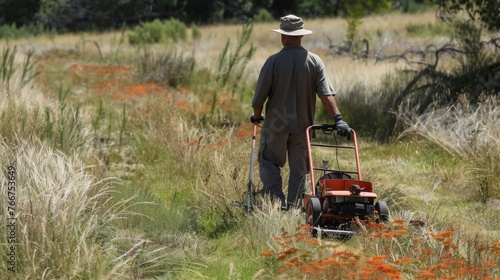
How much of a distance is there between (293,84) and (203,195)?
5.22 feet

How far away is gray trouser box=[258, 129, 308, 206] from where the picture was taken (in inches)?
327

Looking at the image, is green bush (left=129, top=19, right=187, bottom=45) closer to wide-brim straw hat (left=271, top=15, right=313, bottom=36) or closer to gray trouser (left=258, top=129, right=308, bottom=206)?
gray trouser (left=258, top=129, right=308, bottom=206)

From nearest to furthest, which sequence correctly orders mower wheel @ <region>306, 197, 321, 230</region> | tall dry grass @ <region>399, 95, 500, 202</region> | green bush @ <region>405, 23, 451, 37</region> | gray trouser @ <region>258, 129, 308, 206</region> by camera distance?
mower wheel @ <region>306, 197, 321, 230</region> → gray trouser @ <region>258, 129, 308, 206</region> → tall dry grass @ <region>399, 95, 500, 202</region> → green bush @ <region>405, 23, 451, 37</region>

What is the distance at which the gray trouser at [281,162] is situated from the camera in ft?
27.2

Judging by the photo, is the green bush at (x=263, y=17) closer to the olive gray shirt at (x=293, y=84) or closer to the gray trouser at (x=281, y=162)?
the gray trouser at (x=281, y=162)

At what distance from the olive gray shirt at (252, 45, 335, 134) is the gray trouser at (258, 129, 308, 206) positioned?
0.16 meters

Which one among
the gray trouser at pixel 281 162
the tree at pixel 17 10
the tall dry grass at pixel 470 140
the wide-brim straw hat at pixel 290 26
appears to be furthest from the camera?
the tree at pixel 17 10

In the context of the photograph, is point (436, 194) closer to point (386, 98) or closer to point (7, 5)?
point (386, 98)

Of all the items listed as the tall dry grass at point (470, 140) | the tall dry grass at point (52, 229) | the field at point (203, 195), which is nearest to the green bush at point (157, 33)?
the field at point (203, 195)

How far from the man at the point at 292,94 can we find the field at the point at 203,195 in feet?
2.24

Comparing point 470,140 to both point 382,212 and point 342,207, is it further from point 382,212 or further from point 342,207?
point 342,207

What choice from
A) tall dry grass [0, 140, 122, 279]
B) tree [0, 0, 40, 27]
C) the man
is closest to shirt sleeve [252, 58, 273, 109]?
the man

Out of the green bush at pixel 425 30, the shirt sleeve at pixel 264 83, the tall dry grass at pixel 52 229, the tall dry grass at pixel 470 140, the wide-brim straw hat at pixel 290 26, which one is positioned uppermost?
the wide-brim straw hat at pixel 290 26

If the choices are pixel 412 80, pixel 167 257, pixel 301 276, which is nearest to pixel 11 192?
pixel 167 257
